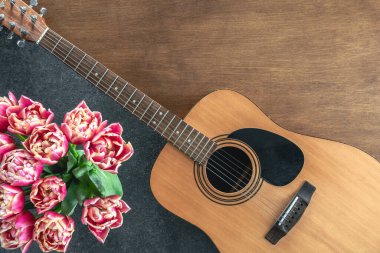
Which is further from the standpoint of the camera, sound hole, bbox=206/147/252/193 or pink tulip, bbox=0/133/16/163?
sound hole, bbox=206/147/252/193

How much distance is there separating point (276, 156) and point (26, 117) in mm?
618

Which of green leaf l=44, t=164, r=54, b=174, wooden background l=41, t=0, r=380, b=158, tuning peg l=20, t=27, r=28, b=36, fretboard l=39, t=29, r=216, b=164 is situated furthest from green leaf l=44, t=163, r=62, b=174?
wooden background l=41, t=0, r=380, b=158

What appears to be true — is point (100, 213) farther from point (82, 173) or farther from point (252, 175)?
point (252, 175)

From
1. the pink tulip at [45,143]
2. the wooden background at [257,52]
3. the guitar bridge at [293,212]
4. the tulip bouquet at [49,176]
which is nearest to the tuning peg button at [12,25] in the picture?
the wooden background at [257,52]

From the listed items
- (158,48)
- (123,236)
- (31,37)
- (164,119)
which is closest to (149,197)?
(123,236)

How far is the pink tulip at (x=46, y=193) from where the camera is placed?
23.0 inches

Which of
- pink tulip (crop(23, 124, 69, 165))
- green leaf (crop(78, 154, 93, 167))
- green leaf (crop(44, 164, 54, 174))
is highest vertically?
pink tulip (crop(23, 124, 69, 165))

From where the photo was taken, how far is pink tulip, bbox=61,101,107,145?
61 cm

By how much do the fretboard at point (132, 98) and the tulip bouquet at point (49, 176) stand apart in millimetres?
345

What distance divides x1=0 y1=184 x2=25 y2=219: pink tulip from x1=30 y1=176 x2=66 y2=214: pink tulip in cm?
4

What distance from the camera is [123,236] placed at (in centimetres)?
126

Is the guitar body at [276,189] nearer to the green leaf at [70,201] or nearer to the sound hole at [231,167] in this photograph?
the sound hole at [231,167]

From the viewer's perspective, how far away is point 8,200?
1.94ft

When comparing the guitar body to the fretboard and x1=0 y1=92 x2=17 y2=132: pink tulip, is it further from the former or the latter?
x1=0 y1=92 x2=17 y2=132: pink tulip
